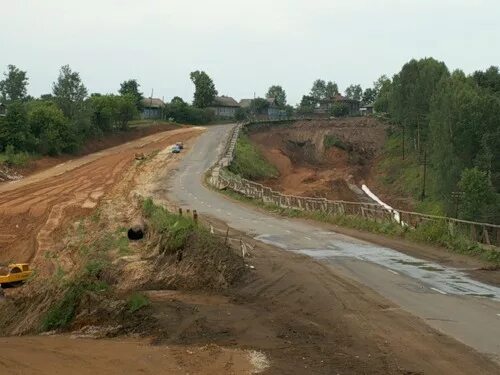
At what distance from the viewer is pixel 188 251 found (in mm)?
20312

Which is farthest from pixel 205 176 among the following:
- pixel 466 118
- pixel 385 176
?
pixel 385 176

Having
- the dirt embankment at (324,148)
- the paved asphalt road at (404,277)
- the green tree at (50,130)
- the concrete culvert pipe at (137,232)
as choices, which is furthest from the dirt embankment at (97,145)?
the concrete culvert pipe at (137,232)

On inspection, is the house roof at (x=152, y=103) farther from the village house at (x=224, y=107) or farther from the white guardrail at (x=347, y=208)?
the white guardrail at (x=347, y=208)

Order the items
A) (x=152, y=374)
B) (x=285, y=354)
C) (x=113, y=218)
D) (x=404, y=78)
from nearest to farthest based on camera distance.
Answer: (x=152, y=374) < (x=285, y=354) < (x=113, y=218) < (x=404, y=78)

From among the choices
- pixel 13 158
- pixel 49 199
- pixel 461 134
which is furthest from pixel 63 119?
pixel 461 134

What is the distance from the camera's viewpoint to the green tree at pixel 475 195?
56375mm

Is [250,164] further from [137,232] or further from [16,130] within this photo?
[137,232]

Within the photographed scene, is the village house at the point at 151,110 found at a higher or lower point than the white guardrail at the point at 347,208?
higher

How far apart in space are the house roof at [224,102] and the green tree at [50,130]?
8415 cm

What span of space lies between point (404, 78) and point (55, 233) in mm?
70311

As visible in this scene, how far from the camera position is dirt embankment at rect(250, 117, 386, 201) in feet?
302

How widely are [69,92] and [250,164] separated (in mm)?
30186

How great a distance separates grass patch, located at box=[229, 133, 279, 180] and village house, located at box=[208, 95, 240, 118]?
70.6 metres

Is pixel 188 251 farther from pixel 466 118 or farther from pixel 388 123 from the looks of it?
pixel 388 123
